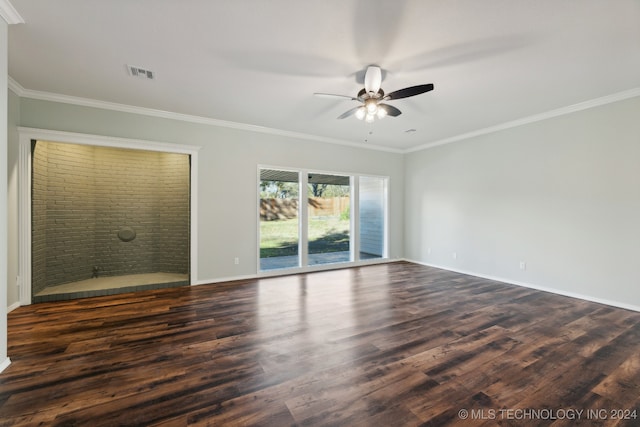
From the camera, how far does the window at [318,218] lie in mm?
5188

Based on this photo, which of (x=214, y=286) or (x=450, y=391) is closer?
(x=450, y=391)

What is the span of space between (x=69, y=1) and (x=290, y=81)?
1938 millimetres

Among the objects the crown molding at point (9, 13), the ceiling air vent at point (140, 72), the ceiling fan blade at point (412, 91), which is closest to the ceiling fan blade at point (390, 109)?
the ceiling fan blade at point (412, 91)

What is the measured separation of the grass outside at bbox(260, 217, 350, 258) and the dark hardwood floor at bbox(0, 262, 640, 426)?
5.03 ft

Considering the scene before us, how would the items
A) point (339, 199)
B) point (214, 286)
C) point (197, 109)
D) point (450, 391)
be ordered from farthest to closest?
point (339, 199) → point (214, 286) → point (197, 109) → point (450, 391)

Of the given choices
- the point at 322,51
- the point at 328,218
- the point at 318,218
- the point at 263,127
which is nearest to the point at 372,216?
the point at 328,218

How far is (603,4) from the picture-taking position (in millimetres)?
1963

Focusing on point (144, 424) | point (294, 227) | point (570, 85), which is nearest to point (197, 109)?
point (294, 227)

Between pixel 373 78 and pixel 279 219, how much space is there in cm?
321

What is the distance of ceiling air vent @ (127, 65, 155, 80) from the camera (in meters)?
2.91

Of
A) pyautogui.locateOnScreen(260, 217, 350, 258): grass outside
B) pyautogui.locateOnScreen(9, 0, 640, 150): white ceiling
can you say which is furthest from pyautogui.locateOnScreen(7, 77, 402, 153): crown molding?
pyautogui.locateOnScreen(260, 217, 350, 258): grass outside

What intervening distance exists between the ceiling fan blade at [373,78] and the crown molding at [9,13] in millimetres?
2952

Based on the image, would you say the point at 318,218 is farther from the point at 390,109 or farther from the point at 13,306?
the point at 13,306

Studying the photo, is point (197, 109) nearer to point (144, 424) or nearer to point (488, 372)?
point (144, 424)
